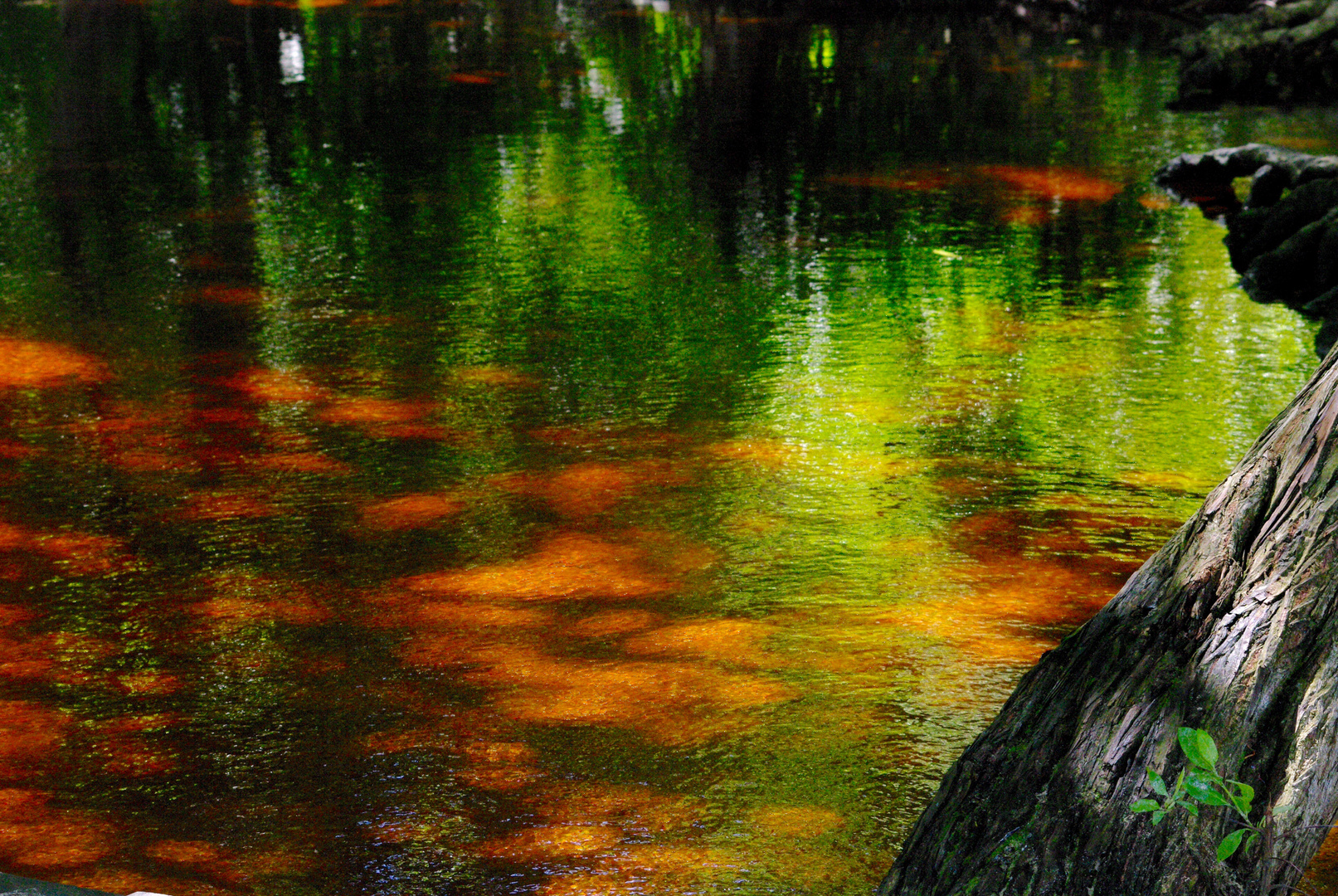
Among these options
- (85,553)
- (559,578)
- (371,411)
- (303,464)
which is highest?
(371,411)

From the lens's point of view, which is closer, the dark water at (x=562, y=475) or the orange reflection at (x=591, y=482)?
the dark water at (x=562, y=475)

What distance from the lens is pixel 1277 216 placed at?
27.7 ft

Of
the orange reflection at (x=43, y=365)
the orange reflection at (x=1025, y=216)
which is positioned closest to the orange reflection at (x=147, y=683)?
the orange reflection at (x=43, y=365)

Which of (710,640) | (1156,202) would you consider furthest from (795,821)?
(1156,202)

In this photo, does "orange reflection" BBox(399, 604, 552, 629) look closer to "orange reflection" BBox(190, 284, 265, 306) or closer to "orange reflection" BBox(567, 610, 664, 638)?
"orange reflection" BBox(567, 610, 664, 638)

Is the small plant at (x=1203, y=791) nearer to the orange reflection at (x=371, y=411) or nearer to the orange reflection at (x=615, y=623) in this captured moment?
the orange reflection at (x=615, y=623)

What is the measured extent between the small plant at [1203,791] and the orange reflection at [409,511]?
10.4 ft

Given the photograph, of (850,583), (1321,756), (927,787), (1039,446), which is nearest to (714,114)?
(1039,446)

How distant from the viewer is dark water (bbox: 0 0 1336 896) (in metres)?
3.66

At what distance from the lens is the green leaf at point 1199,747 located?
230 centimetres

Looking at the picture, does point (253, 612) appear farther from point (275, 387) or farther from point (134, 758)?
point (275, 387)

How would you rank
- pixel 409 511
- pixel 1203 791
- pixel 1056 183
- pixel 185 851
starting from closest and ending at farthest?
pixel 1203 791 < pixel 185 851 < pixel 409 511 < pixel 1056 183

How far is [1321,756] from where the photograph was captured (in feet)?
8.31

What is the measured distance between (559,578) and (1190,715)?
2.54 m
